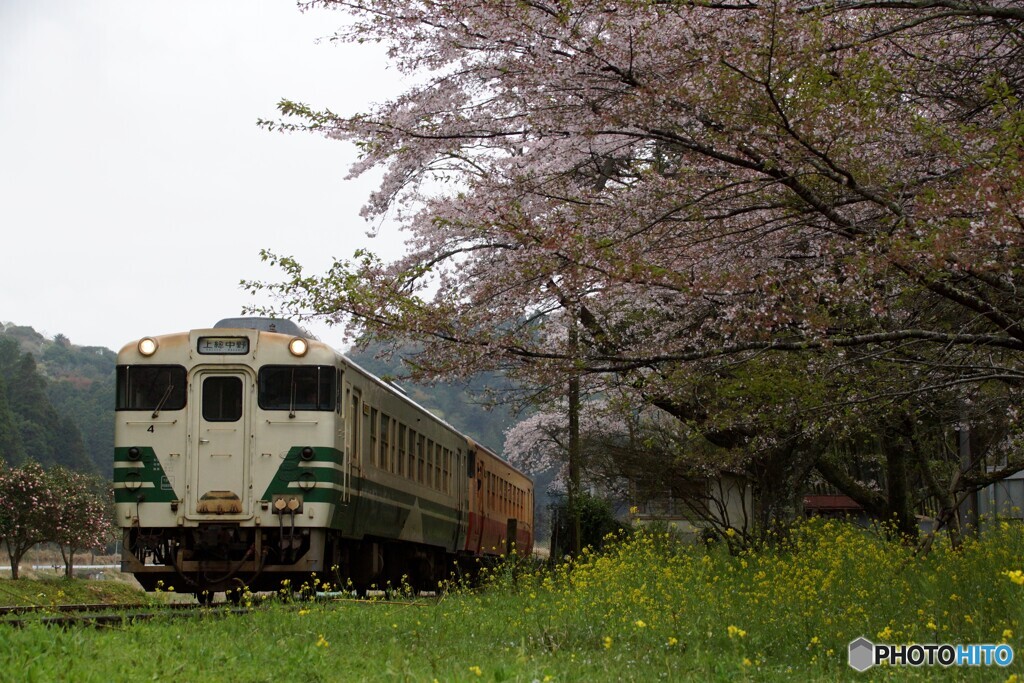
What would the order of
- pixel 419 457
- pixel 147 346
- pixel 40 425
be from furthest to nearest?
1. pixel 40 425
2. pixel 419 457
3. pixel 147 346

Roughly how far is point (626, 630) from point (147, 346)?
5934mm

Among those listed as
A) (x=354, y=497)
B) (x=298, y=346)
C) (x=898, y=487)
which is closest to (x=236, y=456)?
(x=298, y=346)

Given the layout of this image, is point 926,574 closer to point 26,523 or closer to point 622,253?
point 622,253

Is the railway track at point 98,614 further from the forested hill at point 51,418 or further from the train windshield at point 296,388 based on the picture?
the forested hill at point 51,418

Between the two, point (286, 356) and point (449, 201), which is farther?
point (449, 201)

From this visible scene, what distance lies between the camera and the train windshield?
458 inches

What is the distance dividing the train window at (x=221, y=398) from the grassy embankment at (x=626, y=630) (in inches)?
92.8

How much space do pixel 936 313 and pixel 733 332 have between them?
1949 mm

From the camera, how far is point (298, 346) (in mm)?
11773

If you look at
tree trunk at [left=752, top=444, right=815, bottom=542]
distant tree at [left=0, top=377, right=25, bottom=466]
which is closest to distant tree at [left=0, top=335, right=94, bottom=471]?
distant tree at [left=0, top=377, right=25, bottom=466]

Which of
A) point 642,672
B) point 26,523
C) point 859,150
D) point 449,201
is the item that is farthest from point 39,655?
point 26,523

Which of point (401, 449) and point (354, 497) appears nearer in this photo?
point (354, 497)

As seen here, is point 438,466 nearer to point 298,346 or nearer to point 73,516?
point 298,346

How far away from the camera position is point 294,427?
1158 centimetres
